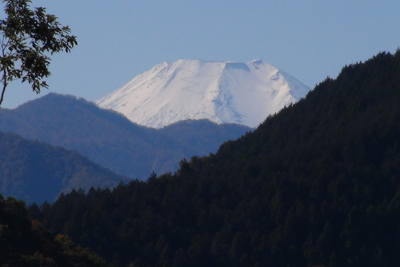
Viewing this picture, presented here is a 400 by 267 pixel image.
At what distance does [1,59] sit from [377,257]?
7363 cm

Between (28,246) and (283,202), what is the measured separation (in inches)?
2829

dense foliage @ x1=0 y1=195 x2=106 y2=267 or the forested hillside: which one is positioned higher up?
the forested hillside

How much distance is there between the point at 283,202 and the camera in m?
113

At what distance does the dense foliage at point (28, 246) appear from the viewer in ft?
133

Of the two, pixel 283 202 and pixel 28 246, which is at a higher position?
pixel 283 202

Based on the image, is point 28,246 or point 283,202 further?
point 283,202

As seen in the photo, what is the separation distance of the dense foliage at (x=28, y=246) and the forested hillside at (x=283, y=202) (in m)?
45.0

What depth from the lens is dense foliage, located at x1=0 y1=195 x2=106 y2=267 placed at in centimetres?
4059

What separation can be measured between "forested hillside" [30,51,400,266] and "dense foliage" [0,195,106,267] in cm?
4500

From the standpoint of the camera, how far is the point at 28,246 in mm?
44469

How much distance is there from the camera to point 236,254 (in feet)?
328

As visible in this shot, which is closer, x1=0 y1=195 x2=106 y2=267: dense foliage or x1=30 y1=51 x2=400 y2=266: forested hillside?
x1=0 y1=195 x2=106 y2=267: dense foliage

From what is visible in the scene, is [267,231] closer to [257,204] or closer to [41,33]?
[257,204]

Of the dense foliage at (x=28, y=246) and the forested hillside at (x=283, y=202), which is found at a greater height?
the forested hillside at (x=283, y=202)
